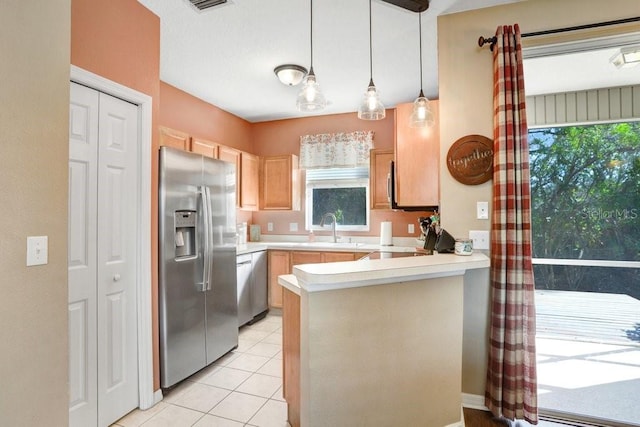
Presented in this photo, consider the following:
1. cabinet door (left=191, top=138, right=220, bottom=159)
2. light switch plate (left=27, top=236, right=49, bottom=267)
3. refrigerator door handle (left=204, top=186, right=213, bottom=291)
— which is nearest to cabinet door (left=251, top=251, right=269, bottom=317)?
refrigerator door handle (left=204, top=186, right=213, bottom=291)

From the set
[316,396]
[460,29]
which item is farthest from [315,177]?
[316,396]

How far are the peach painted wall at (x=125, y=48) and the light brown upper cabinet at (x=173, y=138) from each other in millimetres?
854

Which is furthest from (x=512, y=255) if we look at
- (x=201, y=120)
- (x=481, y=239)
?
(x=201, y=120)

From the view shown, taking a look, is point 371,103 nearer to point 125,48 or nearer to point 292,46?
point 292,46

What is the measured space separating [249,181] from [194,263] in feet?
6.54

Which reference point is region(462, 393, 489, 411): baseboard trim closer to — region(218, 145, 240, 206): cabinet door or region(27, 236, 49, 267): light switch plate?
region(27, 236, 49, 267): light switch plate

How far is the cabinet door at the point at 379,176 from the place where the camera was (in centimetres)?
407

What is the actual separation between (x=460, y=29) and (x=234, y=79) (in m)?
2.19

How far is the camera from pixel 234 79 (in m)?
3.43

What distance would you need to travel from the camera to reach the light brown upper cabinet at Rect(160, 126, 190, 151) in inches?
124

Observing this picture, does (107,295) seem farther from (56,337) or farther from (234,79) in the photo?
(234,79)

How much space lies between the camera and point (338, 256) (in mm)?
3869

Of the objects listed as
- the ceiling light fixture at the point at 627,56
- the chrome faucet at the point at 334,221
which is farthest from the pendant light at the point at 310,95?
the chrome faucet at the point at 334,221

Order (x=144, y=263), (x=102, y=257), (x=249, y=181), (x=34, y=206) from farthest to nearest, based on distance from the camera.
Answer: (x=249, y=181) < (x=144, y=263) < (x=102, y=257) < (x=34, y=206)
